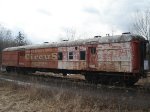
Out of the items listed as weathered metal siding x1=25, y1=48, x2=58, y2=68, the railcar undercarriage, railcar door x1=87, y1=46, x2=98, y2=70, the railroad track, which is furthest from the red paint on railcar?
weathered metal siding x1=25, y1=48, x2=58, y2=68

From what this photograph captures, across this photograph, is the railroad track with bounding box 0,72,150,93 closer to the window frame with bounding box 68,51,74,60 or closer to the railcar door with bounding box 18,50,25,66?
the window frame with bounding box 68,51,74,60

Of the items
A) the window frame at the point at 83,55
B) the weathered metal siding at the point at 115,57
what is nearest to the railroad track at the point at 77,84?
the weathered metal siding at the point at 115,57

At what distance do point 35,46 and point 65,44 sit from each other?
6273 millimetres

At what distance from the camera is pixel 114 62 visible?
18203 millimetres

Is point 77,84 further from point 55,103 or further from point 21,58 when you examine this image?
point 21,58

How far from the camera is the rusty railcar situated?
680 inches

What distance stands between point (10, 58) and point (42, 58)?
8655 mm

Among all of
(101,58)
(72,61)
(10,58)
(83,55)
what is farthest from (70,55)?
(10,58)

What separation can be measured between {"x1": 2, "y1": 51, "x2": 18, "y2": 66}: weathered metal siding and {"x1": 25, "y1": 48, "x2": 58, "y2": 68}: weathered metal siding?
3.04 m

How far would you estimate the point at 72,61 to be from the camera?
72.5 ft

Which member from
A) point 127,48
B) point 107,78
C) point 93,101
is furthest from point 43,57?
point 93,101

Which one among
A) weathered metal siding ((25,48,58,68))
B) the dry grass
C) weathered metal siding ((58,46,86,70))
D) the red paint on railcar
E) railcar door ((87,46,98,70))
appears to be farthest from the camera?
weathered metal siding ((25,48,58,68))

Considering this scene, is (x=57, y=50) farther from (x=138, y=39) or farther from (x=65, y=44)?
(x=138, y=39)

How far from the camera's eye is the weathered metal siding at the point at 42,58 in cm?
2494
